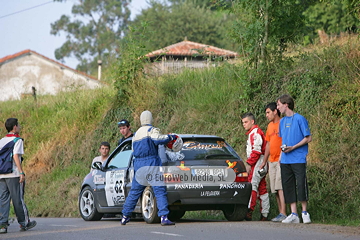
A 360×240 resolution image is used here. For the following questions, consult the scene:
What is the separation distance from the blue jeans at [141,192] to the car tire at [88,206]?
7.78ft

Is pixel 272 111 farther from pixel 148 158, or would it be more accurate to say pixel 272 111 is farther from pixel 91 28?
pixel 91 28

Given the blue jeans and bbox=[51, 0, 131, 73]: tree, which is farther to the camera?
bbox=[51, 0, 131, 73]: tree

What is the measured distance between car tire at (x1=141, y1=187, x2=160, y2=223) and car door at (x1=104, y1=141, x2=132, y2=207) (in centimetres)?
79

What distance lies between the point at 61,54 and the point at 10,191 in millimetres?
71264

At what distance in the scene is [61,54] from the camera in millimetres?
80062


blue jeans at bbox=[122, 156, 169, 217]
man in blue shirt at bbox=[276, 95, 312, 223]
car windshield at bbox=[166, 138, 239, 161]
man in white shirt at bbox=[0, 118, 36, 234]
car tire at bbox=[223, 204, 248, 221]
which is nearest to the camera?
blue jeans at bbox=[122, 156, 169, 217]

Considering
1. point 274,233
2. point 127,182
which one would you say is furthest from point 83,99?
point 274,233

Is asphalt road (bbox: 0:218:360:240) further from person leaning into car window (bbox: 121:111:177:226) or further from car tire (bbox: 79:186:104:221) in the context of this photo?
car tire (bbox: 79:186:104:221)

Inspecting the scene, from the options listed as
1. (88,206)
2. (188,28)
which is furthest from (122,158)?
(188,28)

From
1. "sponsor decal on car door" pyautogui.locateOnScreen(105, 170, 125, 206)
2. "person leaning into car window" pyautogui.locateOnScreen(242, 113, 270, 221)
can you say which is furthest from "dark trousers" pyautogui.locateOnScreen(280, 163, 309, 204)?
"sponsor decal on car door" pyautogui.locateOnScreen(105, 170, 125, 206)

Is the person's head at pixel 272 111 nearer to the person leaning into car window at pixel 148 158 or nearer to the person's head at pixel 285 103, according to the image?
the person's head at pixel 285 103

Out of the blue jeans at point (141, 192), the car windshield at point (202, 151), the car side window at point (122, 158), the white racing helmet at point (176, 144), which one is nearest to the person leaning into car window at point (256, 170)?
the car windshield at point (202, 151)

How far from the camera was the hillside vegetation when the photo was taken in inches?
499

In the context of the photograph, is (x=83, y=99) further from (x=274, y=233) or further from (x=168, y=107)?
(x=274, y=233)
